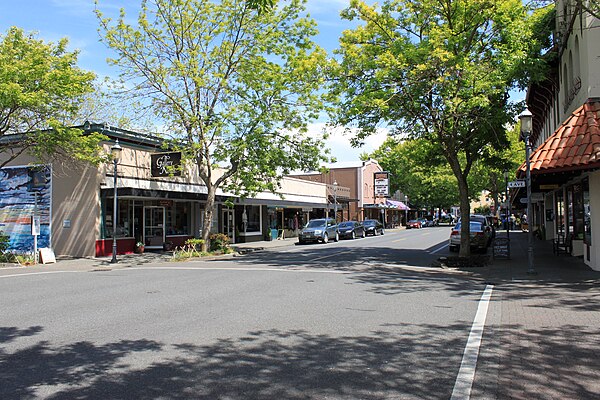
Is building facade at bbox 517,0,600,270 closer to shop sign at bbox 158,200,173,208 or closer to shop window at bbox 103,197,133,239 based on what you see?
shop window at bbox 103,197,133,239

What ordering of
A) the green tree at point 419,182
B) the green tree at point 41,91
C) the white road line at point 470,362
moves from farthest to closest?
1. the green tree at point 419,182
2. the green tree at point 41,91
3. the white road line at point 470,362

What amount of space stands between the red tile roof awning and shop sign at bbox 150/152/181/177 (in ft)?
50.3

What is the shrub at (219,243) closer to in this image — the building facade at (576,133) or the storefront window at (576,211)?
the building facade at (576,133)

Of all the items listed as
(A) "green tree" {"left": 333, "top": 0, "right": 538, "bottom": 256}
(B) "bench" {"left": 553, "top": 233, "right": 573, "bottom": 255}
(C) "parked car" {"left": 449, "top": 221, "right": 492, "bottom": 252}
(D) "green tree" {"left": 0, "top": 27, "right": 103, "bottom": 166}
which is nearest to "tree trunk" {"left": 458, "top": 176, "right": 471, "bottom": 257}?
(A) "green tree" {"left": 333, "top": 0, "right": 538, "bottom": 256}

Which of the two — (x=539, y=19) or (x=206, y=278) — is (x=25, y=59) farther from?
(x=539, y=19)

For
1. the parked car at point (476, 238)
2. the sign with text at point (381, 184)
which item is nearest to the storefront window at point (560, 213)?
the parked car at point (476, 238)

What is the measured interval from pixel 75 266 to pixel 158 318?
509 inches

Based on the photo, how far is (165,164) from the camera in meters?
24.3

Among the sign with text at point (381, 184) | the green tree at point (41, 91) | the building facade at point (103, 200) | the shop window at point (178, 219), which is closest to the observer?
the green tree at point (41, 91)

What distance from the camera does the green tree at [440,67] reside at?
15.7m

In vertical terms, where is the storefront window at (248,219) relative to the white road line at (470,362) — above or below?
above

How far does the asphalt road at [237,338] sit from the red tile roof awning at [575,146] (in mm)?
3764

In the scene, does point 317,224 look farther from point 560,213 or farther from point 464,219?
point 464,219

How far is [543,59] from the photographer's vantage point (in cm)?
1773
